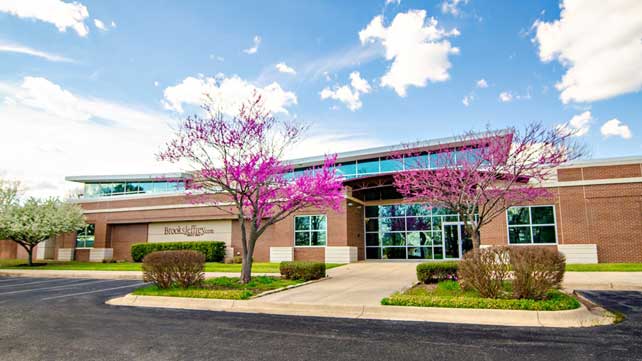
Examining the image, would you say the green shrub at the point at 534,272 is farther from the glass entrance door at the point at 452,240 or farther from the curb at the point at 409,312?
the glass entrance door at the point at 452,240

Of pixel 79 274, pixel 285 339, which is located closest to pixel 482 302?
pixel 285 339

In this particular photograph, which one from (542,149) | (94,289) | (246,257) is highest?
(542,149)

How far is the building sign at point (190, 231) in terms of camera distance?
97.0 feet

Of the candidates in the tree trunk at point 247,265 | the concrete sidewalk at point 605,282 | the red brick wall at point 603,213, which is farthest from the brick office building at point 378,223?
the concrete sidewalk at point 605,282

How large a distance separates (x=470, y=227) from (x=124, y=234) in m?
29.8

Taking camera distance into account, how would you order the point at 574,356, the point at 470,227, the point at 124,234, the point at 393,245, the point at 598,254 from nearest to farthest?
1. the point at 574,356
2. the point at 470,227
3. the point at 598,254
4. the point at 393,245
5. the point at 124,234

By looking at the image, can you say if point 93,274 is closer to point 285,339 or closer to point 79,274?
point 79,274

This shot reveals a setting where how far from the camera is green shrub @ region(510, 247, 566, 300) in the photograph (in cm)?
830

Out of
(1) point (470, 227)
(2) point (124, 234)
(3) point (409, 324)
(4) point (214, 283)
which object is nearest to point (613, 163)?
(1) point (470, 227)

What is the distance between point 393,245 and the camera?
26656 millimetres

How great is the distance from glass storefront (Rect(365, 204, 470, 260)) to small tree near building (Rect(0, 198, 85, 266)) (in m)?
21.4

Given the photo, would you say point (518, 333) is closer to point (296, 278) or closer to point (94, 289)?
point (296, 278)

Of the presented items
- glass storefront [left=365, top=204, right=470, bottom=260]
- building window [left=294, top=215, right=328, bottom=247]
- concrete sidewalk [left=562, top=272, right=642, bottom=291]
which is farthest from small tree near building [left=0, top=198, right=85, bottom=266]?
concrete sidewalk [left=562, top=272, right=642, bottom=291]

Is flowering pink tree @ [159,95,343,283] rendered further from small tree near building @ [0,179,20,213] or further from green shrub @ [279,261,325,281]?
small tree near building @ [0,179,20,213]
